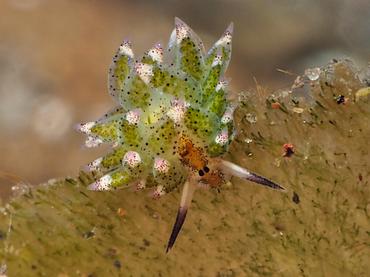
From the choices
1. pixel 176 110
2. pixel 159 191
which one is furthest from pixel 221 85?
pixel 159 191

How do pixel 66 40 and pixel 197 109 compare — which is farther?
pixel 66 40

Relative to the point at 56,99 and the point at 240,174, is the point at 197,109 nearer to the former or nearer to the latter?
the point at 240,174

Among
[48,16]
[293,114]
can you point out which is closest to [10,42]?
[48,16]

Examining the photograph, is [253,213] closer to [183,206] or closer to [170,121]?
[183,206]

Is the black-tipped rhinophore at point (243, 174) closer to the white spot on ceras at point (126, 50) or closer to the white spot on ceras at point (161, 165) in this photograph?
the white spot on ceras at point (161, 165)

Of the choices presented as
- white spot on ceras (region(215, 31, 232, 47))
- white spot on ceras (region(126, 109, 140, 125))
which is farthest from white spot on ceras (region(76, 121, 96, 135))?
white spot on ceras (region(215, 31, 232, 47))

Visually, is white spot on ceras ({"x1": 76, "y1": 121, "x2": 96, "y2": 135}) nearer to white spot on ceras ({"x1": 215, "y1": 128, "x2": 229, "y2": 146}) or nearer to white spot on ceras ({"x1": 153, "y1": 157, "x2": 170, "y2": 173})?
white spot on ceras ({"x1": 153, "y1": 157, "x2": 170, "y2": 173})
